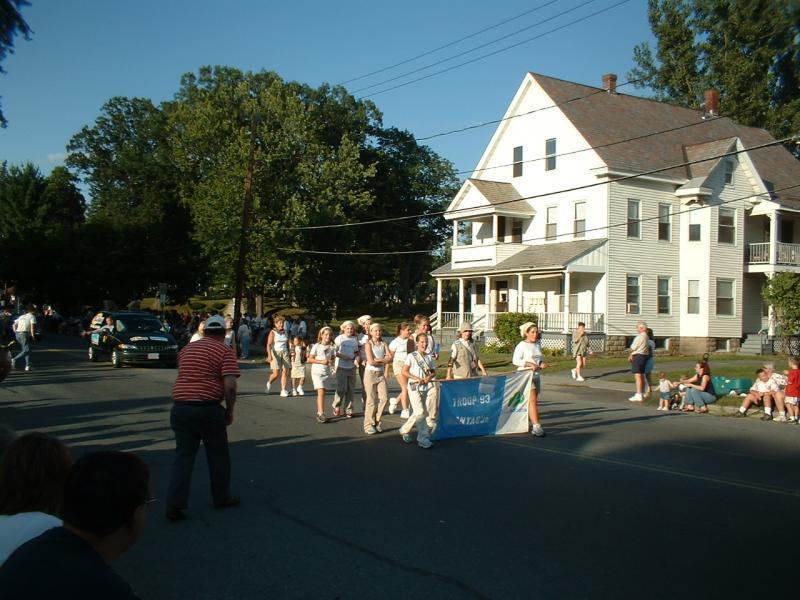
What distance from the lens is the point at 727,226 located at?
36.9 meters

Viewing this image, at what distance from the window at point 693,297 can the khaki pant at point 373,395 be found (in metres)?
27.7

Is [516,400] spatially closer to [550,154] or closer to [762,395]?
[762,395]

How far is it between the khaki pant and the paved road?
48 centimetres

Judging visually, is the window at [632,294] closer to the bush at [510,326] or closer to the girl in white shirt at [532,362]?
the bush at [510,326]

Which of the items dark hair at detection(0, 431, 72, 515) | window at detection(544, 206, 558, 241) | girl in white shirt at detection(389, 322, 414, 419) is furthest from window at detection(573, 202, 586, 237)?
dark hair at detection(0, 431, 72, 515)

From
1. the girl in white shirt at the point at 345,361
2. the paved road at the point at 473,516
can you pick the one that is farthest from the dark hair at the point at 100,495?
the girl in white shirt at the point at 345,361

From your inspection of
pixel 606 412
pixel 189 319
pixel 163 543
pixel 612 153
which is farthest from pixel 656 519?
pixel 189 319

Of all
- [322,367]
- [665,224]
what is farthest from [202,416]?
[665,224]

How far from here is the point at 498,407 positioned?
12.6 meters

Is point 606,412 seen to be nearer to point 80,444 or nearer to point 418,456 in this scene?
point 418,456

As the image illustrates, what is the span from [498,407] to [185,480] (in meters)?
6.46

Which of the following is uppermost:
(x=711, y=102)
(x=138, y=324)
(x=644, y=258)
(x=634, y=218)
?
(x=711, y=102)

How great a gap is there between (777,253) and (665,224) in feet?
19.1

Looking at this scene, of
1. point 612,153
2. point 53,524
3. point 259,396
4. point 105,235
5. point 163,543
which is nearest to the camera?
point 53,524
